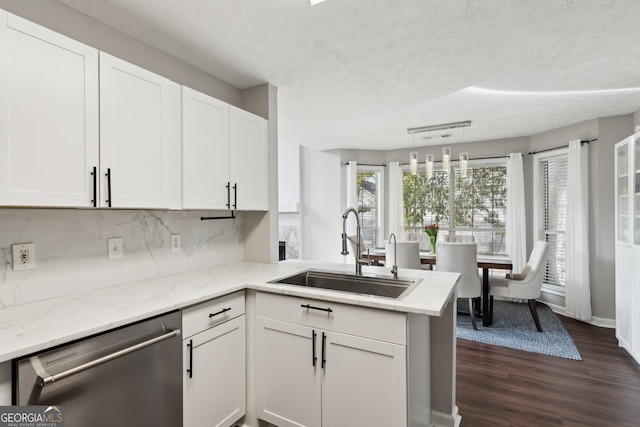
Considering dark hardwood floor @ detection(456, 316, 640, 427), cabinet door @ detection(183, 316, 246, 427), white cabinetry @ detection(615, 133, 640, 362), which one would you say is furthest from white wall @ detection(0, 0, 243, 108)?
white cabinetry @ detection(615, 133, 640, 362)

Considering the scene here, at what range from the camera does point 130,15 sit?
5.83 ft

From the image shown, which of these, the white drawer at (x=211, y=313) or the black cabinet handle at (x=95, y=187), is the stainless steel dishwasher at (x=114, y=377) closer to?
the white drawer at (x=211, y=313)

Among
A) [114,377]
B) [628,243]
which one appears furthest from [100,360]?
[628,243]

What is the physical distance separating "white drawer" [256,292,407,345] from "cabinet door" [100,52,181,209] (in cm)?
85

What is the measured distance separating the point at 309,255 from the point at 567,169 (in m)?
4.01

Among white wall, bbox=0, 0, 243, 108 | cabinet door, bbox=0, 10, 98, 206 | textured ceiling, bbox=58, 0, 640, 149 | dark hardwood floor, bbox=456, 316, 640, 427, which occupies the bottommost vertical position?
dark hardwood floor, bbox=456, 316, 640, 427

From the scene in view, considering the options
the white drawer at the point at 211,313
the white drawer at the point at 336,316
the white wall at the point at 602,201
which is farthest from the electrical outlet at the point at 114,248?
the white wall at the point at 602,201

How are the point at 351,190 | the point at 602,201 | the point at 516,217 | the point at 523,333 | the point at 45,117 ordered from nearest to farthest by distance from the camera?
the point at 45,117
the point at 523,333
the point at 602,201
the point at 516,217
the point at 351,190

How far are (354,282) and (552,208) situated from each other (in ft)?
12.7

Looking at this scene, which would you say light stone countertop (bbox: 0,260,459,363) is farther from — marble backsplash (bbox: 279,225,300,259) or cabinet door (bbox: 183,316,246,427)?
marble backsplash (bbox: 279,225,300,259)

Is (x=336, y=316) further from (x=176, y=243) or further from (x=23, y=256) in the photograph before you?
(x=23, y=256)

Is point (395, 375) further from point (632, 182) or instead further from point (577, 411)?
point (632, 182)

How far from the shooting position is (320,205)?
5629 millimetres

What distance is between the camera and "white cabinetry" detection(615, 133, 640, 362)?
8.97 ft
